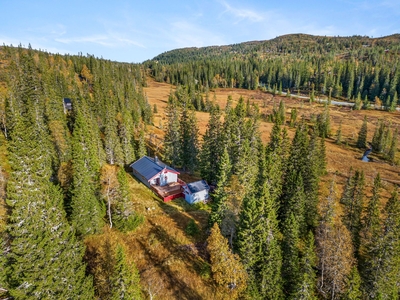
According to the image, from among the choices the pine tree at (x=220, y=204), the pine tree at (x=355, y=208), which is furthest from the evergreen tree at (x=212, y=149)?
the pine tree at (x=355, y=208)

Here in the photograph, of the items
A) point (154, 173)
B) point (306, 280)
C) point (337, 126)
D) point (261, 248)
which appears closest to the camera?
point (306, 280)

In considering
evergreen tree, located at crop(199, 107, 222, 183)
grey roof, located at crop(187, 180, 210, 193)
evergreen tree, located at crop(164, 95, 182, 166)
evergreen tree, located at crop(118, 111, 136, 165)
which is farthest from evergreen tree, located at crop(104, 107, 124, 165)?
evergreen tree, located at crop(199, 107, 222, 183)

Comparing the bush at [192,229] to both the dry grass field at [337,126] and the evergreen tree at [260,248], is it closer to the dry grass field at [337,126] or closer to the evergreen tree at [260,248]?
the evergreen tree at [260,248]

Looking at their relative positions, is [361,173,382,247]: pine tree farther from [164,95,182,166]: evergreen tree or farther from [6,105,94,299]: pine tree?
[164,95,182,166]: evergreen tree

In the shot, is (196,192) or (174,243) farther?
(196,192)

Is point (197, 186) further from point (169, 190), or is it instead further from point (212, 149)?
point (212, 149)

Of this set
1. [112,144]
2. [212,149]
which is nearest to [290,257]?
[212,149]
